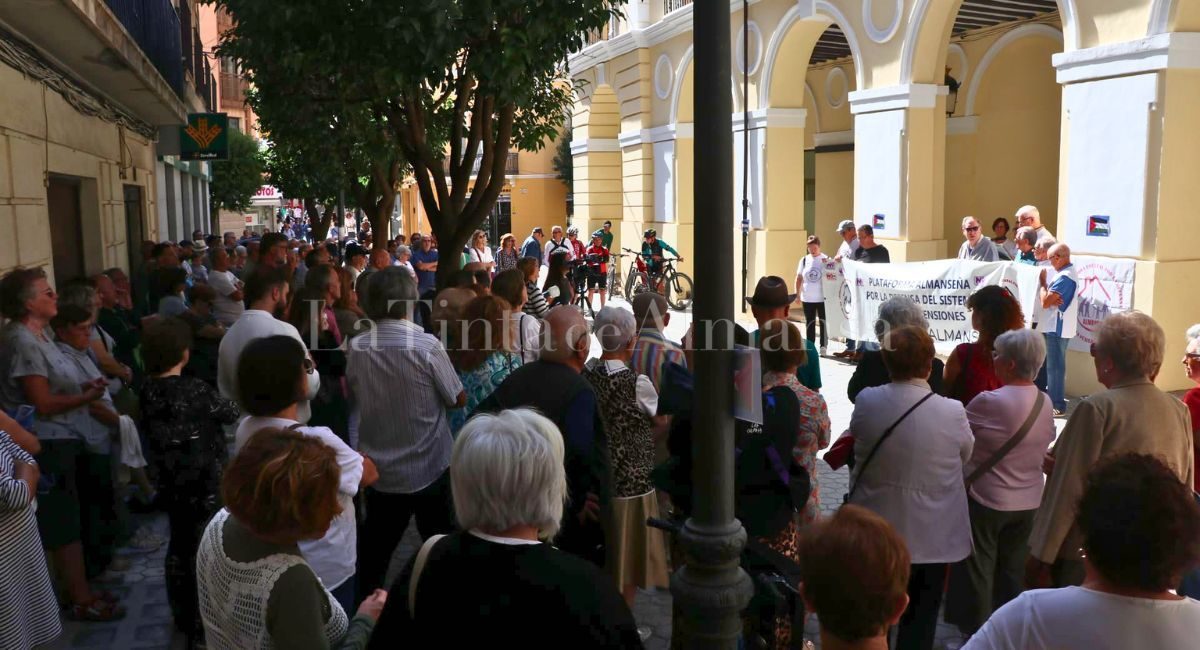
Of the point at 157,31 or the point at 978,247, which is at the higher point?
the point at 157,31

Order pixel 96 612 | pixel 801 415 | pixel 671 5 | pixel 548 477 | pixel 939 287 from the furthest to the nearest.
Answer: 1. pixel 671 5
2. pixel 939 287
3. pixel 96 612
4. pixel 801 415
5. pixel 548 477

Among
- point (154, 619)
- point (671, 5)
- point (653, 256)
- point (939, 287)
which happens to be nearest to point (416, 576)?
point (154, 619)

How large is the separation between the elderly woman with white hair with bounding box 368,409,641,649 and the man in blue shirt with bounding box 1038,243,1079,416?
7.86 metres

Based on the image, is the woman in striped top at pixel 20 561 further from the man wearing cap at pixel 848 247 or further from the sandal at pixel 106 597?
the man wearing cap at pixel 848 247

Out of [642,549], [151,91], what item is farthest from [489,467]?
[151,91]

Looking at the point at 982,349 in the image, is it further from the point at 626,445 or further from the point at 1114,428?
the point at 626,445

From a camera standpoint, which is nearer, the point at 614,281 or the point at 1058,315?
the point at 1058,315

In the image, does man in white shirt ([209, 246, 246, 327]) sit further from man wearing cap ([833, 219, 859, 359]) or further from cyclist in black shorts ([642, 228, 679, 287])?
cyclist in black shorts ([642, 228, 679, 287])

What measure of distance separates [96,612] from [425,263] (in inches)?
368

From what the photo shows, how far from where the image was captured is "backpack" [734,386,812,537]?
380cm

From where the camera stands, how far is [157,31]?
491 inches

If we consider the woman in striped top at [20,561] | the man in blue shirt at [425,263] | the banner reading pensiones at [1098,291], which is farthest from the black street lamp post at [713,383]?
the man in blue shirt at [425,263]

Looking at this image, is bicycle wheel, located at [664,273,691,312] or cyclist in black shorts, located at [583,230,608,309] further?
cyclist in black shorts, located at [583,230,608,309]

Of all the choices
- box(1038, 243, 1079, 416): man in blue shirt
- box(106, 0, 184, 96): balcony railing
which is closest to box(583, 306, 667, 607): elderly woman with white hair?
box(1038, 243, 1079, 416): man in blue shirt
